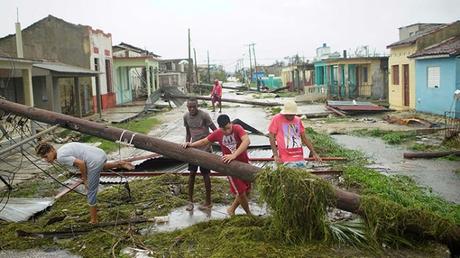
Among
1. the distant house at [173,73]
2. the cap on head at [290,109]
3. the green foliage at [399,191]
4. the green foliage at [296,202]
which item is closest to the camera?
the green foliage at [296,202]

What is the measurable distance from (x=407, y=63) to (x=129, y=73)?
2143 cm

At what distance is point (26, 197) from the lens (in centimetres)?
928

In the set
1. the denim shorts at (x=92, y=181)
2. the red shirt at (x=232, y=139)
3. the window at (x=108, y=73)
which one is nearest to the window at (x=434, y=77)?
the red shirt at (x=232, y=139)

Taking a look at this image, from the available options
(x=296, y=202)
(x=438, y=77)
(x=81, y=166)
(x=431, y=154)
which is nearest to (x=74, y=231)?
(x=81, y=166)

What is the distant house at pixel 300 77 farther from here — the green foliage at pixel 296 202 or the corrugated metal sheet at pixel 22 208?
the green foliage at pixel 296 202

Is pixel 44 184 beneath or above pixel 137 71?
beneath

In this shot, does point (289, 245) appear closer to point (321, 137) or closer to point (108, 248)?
point (108, 248)

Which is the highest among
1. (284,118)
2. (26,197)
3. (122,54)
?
(122,54)

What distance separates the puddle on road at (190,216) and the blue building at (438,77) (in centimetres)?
1512

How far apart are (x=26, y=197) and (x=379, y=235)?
6489 millimetres

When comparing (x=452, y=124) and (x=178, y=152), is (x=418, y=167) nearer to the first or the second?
(x=178, y=152)

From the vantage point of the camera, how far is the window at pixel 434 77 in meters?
22.7

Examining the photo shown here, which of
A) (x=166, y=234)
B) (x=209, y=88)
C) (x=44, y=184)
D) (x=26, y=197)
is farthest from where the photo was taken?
(x=209, y=88)

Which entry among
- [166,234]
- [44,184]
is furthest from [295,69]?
[166,234]
